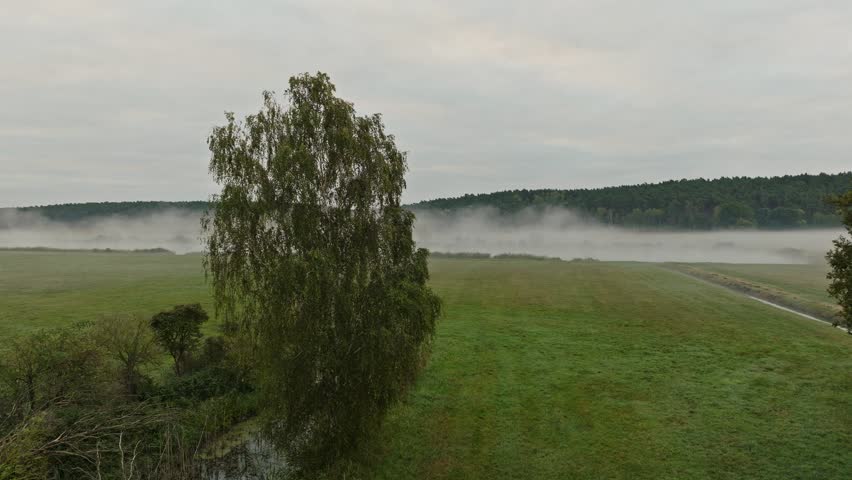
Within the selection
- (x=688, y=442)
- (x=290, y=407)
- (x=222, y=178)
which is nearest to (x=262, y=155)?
(x=222, y=178)

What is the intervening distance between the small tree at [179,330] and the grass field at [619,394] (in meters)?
16.2

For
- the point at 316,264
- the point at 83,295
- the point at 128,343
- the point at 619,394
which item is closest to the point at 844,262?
the point at 619,394

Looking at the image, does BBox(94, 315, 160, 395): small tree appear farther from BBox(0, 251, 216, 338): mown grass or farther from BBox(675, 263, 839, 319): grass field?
BBox(675, 263, 839, 319): grass field

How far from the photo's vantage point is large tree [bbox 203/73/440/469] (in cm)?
1870

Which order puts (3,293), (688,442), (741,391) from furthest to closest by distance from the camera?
(3,293)
(741,391)
(688,442)

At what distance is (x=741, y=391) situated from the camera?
29188 millimetres

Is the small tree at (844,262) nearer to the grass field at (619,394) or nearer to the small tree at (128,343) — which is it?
the grass field at (619,394)

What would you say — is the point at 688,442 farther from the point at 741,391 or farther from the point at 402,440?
the point at 402,440

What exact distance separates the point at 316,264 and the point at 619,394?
21.9 m

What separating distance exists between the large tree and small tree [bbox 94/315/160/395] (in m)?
13.1

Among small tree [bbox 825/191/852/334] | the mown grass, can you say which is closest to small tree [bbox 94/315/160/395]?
the mown grass

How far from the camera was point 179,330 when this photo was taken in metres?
31.5

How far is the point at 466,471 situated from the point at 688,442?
11513 millimetres

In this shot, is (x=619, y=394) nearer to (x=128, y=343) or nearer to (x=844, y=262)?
(x=844, y=262)
